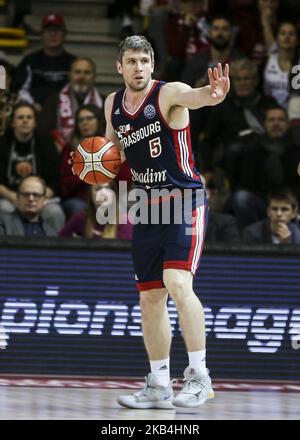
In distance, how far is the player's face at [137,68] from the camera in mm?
8133

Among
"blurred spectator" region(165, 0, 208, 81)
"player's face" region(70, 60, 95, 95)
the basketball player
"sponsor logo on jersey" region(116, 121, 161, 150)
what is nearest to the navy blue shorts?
the basketball player

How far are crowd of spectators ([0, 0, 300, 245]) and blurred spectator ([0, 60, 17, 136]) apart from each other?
12 mm

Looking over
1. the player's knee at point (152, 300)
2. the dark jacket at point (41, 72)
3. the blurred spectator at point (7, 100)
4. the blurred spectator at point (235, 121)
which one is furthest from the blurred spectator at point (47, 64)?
the player's knee at point (152, 300)

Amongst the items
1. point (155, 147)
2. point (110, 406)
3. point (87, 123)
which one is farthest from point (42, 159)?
point (110, 406)

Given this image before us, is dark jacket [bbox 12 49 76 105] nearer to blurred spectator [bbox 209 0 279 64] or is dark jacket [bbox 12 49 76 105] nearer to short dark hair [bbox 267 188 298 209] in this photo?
blurred spectator [bbox 209 0 279 64]

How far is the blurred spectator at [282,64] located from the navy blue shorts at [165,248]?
212 inches

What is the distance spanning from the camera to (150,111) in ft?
26.8

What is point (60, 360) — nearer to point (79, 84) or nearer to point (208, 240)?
point (208, 240)

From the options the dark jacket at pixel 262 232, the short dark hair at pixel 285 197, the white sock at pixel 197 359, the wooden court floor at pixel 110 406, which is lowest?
the wooden court floor at pixel 110 406

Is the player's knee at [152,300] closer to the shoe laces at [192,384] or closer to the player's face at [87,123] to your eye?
the shoe laces at [192,384]

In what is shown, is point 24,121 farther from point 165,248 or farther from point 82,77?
point 165,248

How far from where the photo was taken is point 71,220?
1123 centimetres

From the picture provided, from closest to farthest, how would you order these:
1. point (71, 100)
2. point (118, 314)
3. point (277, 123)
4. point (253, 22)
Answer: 1. point (118, 314)
2. point (277, 123)
3. point (71, 100)
4. point (253, 22)

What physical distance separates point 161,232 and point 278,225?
A: 3067mm
